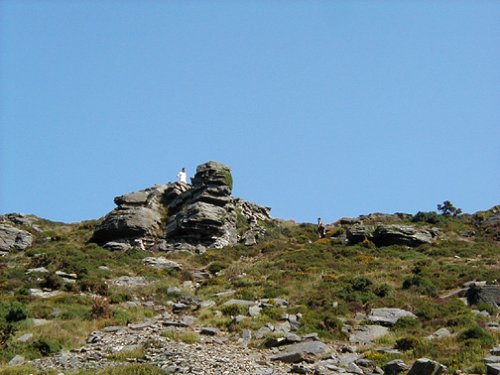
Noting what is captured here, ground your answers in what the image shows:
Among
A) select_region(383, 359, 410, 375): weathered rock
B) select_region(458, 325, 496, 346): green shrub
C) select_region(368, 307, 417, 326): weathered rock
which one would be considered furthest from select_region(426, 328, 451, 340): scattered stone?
select_region(383, 359, 410, 375): weathered rock

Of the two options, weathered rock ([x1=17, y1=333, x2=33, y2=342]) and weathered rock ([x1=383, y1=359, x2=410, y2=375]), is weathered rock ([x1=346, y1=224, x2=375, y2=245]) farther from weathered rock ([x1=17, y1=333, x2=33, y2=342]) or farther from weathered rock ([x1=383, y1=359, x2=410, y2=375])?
weathered rock ([x1=17, y1=333, x2=33, y2=342])

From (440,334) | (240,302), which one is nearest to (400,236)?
(240,302)

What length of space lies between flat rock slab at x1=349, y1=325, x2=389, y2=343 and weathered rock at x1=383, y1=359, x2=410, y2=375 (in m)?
4.22

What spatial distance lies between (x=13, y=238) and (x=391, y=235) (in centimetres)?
2908

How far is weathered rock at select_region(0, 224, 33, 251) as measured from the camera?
1772 inches

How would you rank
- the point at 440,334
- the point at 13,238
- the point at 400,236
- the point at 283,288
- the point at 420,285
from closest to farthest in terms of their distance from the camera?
the point at 440,334, the point at 420,285, the point at 283,288, the point at 400,236, the point at 13,238

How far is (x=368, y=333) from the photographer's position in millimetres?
23328

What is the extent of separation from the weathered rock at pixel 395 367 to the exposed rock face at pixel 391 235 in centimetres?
2843

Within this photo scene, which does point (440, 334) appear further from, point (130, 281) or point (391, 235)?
point (391, 235)

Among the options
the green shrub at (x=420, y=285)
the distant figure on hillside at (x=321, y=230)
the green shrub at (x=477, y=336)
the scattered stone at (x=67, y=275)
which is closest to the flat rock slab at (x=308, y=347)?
the green shrub at (x=477, y=336)

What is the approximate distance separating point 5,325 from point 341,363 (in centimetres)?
1224

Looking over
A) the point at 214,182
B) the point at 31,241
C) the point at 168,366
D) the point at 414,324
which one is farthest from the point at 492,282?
the point at 31,241

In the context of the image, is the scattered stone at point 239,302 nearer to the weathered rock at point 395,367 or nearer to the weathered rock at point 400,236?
the weathered rock at point 395,367

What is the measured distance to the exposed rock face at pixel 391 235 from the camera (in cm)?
4591
